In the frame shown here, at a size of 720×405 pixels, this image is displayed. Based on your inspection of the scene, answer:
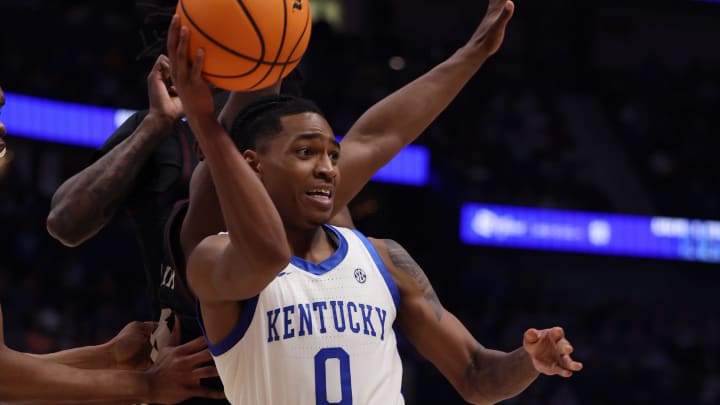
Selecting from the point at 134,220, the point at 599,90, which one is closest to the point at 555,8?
the point at 599,90

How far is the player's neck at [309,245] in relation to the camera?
327cm

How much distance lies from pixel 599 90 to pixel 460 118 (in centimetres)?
331

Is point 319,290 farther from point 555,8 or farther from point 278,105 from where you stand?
point 555,8

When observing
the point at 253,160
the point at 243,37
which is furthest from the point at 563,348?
the point at 243,37

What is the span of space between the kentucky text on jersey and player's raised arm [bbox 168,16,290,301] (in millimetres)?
329

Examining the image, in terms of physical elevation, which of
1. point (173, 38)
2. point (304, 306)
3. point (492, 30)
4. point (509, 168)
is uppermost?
point (509, 168)

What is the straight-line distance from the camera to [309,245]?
330 cm

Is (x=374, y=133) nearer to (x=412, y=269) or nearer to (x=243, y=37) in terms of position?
(x=412, y=269)

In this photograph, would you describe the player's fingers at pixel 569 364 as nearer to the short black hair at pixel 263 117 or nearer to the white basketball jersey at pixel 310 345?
the white basketball jersey at pixel 310 345

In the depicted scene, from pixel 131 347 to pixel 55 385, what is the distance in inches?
20.2

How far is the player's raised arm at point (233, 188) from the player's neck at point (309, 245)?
494 mm

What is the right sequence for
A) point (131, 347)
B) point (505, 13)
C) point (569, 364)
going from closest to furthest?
point (569, 364) → point (505, 13) → point (131, 347)

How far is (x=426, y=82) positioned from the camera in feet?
12.2

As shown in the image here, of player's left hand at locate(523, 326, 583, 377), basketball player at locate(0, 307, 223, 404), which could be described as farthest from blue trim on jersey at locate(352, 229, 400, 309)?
basketball player at locate(0, 307, 223, 404)
